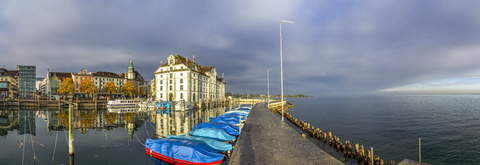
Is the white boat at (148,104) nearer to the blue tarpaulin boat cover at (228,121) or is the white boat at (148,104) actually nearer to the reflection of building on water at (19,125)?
the reflection of building on water at (19,125)

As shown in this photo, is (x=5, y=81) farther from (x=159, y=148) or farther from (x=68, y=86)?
(x=159, y=148)

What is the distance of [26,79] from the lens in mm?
108625

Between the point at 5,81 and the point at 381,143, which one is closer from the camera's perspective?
the point at 381,143

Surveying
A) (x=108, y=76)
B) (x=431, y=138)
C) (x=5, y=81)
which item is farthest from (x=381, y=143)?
(x=5, y=81)

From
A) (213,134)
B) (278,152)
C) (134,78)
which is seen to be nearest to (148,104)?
(213,134)

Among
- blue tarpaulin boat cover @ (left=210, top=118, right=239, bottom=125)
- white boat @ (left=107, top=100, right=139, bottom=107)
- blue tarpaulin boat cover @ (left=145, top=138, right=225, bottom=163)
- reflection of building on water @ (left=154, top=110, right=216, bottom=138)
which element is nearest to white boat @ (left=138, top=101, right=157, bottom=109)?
white boat @ (left=107, top=100, right=139, bottom=107)

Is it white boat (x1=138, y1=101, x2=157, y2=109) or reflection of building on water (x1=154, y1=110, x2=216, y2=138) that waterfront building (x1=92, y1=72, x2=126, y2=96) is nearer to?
white boat (x1=138, y1=101, x2=157, y2=109)

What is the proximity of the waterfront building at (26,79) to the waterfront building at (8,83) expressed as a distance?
109 inches

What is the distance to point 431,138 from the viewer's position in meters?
25.7

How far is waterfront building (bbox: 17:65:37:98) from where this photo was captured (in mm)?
107188

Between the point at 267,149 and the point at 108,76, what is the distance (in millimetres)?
135196

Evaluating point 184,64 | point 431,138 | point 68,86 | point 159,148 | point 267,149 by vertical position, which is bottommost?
point 431,138

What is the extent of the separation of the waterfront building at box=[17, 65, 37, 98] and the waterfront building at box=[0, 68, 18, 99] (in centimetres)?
276

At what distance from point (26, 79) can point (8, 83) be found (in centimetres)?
937
